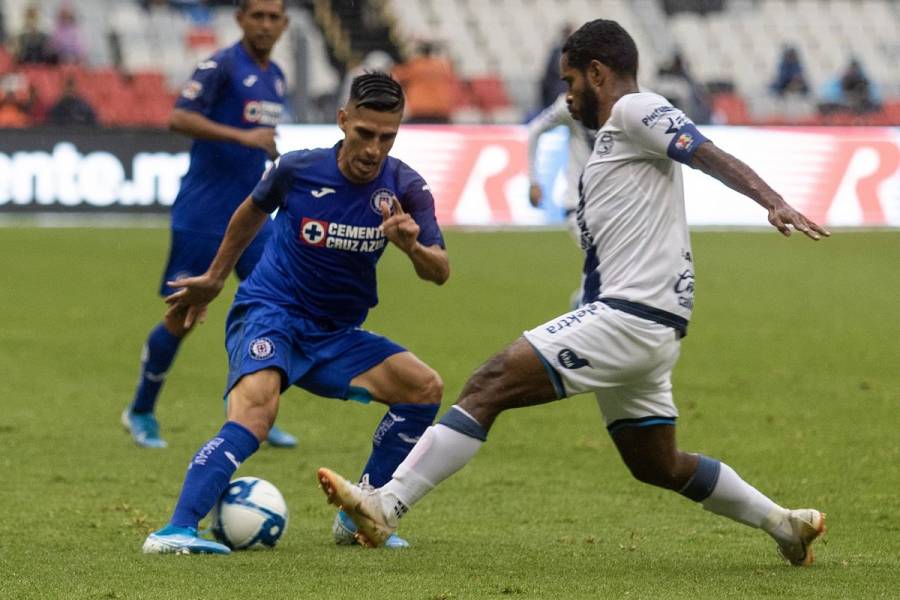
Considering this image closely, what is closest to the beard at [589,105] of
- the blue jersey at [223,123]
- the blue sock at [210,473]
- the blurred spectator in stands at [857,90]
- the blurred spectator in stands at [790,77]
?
the blue sock at [210,473]

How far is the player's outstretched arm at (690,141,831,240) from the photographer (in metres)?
5.15

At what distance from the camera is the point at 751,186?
5.29 meters

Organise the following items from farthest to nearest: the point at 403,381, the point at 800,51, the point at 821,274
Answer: the point at 800,51 → the point at 821,274 → the point at 403,381

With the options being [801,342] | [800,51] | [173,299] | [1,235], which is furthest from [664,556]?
[800,51]

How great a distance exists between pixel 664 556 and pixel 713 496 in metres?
0.38

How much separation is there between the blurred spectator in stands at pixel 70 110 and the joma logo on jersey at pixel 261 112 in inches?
501

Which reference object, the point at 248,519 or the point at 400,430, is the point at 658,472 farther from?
the point at 248,519

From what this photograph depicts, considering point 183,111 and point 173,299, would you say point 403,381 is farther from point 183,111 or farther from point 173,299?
point 183,111

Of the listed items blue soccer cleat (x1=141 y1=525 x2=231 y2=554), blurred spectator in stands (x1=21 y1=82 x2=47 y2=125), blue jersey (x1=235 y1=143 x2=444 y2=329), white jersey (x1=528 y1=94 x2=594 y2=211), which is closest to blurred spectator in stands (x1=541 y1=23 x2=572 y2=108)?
blurred spectator in stands (x1=21 y1=82 x2=47 y2=125)

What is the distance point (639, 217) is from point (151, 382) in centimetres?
436

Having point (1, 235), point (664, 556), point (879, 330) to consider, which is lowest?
point (1, 235)

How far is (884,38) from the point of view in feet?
101

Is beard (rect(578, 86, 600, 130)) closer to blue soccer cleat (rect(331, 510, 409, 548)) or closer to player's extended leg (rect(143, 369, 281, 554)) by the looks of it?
player's extended leg (rect(143, 369, 281, 554))

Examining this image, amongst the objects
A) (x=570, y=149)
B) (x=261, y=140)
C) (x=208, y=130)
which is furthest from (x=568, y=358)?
(x=570, y=149)
